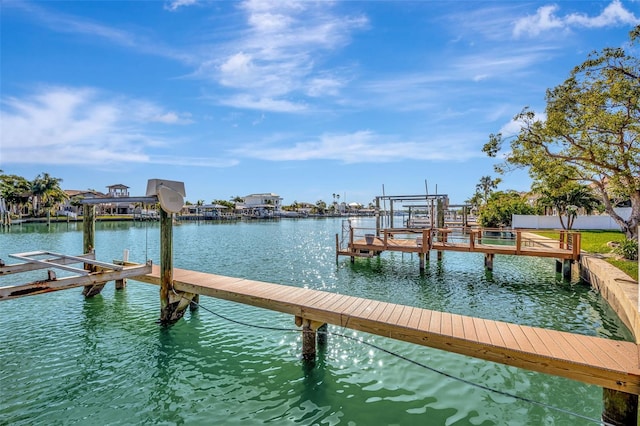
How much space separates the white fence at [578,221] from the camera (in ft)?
102

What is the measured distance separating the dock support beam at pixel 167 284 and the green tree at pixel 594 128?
51.7 ft

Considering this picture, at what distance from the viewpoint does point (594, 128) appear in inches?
531

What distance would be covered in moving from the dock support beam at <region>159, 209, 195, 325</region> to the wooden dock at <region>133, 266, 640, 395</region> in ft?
5.35

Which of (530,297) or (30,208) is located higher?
(30,208)

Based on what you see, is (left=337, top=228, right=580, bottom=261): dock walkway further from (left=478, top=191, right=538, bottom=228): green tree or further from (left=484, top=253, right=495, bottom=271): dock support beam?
(left=478, top=191, right=538, bottom=228): green tree

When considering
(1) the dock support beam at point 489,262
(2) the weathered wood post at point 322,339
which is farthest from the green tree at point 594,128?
(2) the weathered wood post at point 322,339

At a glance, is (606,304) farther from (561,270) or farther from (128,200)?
(128,200)

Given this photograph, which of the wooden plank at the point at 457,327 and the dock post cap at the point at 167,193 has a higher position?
the dock post cap at the point at 167,193

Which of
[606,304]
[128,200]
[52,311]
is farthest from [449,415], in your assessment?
[52,311]

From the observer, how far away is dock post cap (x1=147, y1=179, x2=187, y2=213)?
7.30 meters

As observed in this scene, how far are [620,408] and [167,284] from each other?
329 inches

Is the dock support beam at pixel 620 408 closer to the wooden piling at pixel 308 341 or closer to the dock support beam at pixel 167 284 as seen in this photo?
the wooden piling at pixel 308 341

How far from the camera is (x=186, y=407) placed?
4.75 metres

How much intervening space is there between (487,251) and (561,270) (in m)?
3.45
